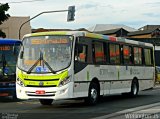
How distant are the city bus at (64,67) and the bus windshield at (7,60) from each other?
3.38 meters

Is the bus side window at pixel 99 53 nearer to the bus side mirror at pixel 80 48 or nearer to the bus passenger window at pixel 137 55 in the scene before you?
the bus side mirror at pixel 80 48

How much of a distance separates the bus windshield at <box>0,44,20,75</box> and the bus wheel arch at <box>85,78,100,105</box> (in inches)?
188

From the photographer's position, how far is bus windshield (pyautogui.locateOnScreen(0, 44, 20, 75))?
819 inches

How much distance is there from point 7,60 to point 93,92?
17.9 feet

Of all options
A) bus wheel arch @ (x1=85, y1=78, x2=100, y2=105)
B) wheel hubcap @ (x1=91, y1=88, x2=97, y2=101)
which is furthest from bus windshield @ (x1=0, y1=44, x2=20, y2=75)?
wheel hubcap @ (x1=91, y1=88, x2=97, y2=101)

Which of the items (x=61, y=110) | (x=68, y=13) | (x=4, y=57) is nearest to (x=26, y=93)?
(x=61, y=110)

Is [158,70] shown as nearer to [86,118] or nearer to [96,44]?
[96,44]

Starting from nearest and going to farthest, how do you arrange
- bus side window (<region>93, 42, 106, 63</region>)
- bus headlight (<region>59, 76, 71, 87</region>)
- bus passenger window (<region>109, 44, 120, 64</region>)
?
bus headlight (<region>59, 76, 71, 87</region>), bus side window (<region>93, 42, 106, 63</region>), bus passenger window (<region>109, 44, 120, 64</region>)

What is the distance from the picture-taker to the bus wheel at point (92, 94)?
17.3 metres

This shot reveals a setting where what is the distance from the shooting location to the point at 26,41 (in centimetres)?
1689

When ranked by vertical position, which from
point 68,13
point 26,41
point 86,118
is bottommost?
point 86,118

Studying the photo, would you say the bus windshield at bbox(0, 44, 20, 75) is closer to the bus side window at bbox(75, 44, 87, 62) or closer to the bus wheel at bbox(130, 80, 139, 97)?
the bus side window at bbox(75, 44, 87, 62)

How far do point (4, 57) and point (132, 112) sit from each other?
28.1 ft

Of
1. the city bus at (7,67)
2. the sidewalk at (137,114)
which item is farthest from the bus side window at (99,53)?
the city bus at (7,67)
